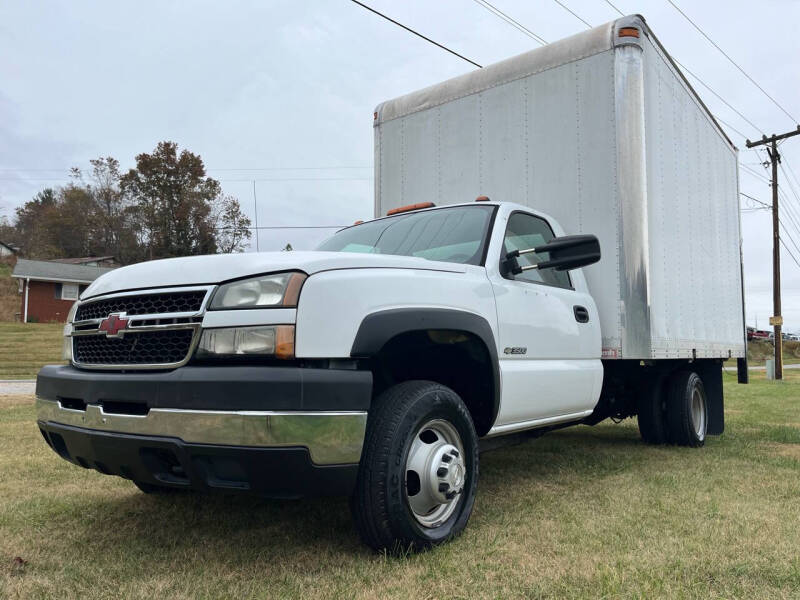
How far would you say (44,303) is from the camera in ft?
118

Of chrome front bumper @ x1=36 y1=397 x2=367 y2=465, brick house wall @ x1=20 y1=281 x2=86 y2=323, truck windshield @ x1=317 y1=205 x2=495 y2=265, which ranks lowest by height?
chrome front bumper @ x1=36 y1=397 x2=367 y2=465

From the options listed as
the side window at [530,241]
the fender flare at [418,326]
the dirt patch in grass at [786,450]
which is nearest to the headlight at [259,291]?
the fender flare at [418,326]

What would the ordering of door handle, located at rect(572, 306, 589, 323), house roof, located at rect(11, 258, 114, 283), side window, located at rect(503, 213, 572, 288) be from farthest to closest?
1. house roof, located at rect(11, 258, 114, 283)
2. door handle, located at rect(572, 306, 589, 323)
3. side window, located at rect(503, 213, 572, 288)

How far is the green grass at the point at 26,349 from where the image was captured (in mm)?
19856

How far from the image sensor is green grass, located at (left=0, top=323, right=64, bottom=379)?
19.9m

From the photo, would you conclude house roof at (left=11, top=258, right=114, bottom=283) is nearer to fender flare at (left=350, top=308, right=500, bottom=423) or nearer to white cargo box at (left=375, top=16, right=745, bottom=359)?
white cargo box at (left=375, top=16, right=745, bottom=359)

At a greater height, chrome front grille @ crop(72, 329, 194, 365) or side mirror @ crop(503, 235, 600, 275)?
side mirror @ crop(503, 235, 600, 275)

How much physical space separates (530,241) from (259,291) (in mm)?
2402

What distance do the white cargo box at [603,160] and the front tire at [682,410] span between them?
0.37 m

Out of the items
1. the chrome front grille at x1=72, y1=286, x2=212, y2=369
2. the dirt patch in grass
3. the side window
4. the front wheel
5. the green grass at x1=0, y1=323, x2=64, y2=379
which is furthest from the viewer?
the green grass at x1=0, y1=323, x2=64, y2=379

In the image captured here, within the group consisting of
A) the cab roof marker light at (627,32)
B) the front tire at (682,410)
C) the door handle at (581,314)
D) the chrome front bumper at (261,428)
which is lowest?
the front tire at (682,410)

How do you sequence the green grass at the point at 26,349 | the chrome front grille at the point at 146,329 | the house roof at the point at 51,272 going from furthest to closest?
the house roof at the point at 51,272
the green grass at the point at 26,349
the chrome front grille at the point at 146,329

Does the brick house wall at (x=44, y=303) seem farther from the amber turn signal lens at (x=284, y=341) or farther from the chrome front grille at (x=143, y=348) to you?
the amber turn signal lens at (x=284, y=341)

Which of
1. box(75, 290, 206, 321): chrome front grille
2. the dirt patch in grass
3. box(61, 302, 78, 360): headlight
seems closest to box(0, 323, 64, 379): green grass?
box(61, 302, 78, 360): headlight
